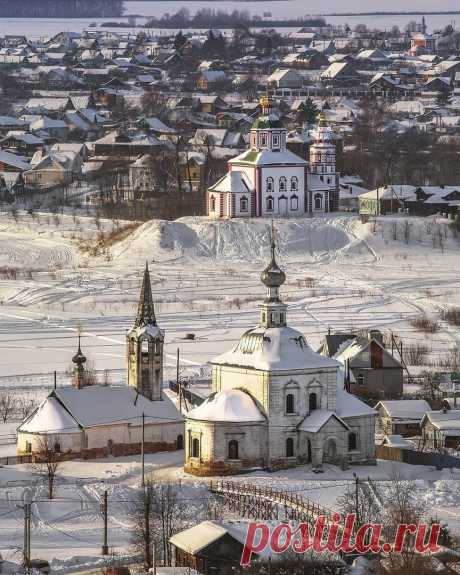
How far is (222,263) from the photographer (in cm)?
5694

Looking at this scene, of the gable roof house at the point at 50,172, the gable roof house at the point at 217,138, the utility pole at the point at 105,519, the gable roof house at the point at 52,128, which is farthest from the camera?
the gable roof house at the point at 52,128

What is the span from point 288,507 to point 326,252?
88.0 ft

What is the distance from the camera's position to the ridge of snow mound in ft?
189

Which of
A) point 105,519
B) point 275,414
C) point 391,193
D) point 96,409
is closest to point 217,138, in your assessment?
point 391,193

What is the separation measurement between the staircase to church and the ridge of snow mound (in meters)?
24.4

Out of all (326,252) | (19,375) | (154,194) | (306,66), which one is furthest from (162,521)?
(306,66)

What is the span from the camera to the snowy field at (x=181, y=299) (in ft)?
107

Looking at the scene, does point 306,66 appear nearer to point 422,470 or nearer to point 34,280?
point 34,280

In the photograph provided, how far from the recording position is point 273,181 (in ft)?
204

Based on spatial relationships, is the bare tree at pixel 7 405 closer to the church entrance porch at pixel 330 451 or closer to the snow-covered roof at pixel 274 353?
the snow-covered roof at pixel 274 353

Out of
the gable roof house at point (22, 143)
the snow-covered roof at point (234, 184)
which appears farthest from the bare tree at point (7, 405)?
the gable roof house at point (22, 143)

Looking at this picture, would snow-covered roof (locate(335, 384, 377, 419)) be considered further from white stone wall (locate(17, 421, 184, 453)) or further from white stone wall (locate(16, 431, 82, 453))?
white stone wall (locate(16, 431, 82, 453))

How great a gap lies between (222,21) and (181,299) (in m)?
127

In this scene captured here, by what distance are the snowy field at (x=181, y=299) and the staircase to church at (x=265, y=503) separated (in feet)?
1.16
